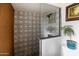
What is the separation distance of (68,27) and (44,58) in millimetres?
896

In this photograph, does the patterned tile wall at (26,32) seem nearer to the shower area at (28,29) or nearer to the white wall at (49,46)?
the shower area at (28,29)

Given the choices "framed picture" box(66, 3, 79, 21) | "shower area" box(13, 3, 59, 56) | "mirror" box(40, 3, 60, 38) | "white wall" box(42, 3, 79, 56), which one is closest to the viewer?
"framed picture" box(66, 3, 79, 21)

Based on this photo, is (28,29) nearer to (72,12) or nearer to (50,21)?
(50,21)

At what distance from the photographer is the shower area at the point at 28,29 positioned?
207 cm

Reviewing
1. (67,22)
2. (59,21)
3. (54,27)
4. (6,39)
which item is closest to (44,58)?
(6,39)

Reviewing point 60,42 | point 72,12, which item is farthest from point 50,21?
point 72,12

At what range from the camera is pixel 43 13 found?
79.4 inches

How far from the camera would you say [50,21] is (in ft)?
6.72

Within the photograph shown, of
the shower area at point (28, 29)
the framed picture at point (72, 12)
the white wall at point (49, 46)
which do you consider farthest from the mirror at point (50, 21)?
the framed picture at point (72, 12)

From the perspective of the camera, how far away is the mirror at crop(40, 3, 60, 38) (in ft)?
6.15

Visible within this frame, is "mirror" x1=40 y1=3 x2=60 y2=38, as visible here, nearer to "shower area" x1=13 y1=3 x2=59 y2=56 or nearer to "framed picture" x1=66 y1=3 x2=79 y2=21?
"shower area" x1=13 y1=3 x2=59 y2=56

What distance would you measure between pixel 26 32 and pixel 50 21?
0.59m

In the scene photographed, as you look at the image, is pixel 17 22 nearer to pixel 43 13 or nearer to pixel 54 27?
pixel 43 13

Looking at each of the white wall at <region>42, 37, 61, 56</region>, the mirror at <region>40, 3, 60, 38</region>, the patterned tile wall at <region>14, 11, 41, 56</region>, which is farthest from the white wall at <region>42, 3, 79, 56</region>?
the patterned tile wall at <region>14, 11, 41, 56</region>
